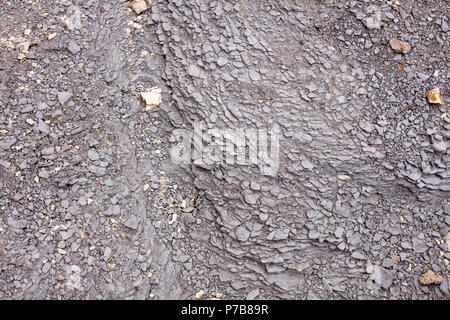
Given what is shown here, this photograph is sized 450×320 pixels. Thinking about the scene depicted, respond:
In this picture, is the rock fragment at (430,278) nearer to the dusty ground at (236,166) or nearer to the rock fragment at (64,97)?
the dusty ground at (236,166)

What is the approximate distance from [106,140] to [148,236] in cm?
70

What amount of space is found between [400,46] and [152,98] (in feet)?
5.49

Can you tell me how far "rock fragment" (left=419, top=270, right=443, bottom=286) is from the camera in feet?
9.21

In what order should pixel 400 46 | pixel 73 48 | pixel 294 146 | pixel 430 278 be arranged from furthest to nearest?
1. pixel 73 48
2. pixel 400 46
3. pixel 294 146
4. pixel 430 278

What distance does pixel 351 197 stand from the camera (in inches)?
116

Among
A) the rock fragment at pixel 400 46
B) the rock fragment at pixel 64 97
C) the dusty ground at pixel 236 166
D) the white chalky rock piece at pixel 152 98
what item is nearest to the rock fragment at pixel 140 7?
the dusty ground at pixel 236 166

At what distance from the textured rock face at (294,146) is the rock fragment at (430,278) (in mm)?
237

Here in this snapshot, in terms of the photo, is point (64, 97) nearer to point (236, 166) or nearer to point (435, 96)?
point (236, 166)

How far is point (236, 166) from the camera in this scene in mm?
2895

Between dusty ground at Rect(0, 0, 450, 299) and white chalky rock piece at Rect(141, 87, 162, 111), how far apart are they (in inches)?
1.6

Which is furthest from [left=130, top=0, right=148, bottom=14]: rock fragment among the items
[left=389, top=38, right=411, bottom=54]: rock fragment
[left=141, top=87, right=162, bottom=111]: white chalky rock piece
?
[left=389, top=38, right=411, bottom=54]: rock fragment

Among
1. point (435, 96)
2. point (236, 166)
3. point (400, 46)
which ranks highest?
→ point (400, 46)

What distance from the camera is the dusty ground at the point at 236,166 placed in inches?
112

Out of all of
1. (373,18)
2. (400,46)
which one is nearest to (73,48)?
(373,18)
